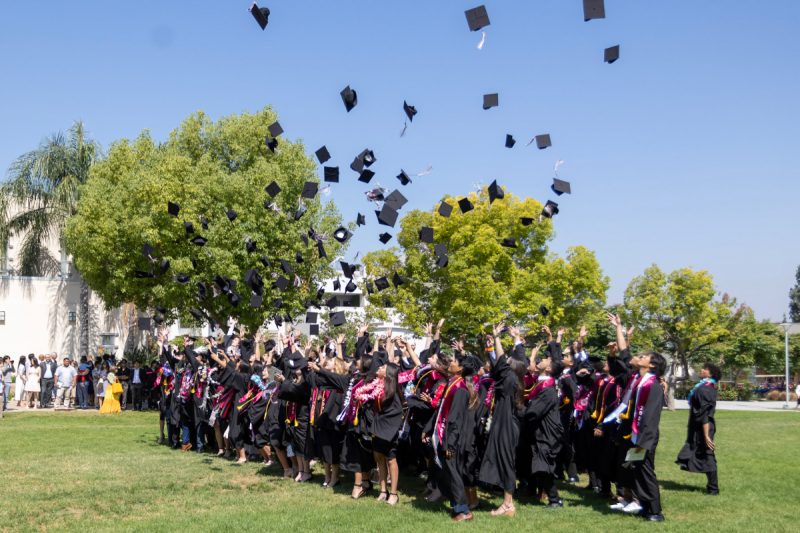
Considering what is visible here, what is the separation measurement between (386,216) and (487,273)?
23.1 meters

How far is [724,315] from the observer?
130 feet

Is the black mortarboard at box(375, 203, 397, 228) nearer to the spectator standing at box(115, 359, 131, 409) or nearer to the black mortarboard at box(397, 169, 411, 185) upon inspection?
the black mortarboard at box(397, 169, 411, 185)

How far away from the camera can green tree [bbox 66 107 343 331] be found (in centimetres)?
2859

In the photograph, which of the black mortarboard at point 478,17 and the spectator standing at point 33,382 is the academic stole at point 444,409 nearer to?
the black mortarboard at point 478,17

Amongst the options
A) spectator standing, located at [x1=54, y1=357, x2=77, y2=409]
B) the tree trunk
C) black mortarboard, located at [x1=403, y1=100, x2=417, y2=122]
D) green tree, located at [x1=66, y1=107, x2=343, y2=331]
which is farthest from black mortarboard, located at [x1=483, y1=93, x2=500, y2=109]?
the tree trunk

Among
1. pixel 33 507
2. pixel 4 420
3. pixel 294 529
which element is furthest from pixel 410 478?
pixel 4 420

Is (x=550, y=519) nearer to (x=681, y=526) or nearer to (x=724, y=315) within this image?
(x=681, y=526)

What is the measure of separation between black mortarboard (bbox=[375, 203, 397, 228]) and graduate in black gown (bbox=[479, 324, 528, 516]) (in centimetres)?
524

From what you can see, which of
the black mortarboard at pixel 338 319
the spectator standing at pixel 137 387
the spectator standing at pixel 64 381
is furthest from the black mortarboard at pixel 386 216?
the spectator standing at pixel 64 381

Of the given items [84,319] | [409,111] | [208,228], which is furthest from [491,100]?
[84,319]

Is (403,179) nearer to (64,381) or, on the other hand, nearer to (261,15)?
(261,15)

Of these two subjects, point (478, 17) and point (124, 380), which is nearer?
point (478, 17)

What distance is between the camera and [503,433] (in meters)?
9.33

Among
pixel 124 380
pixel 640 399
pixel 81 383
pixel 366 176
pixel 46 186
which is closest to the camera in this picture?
pixel 640 399
